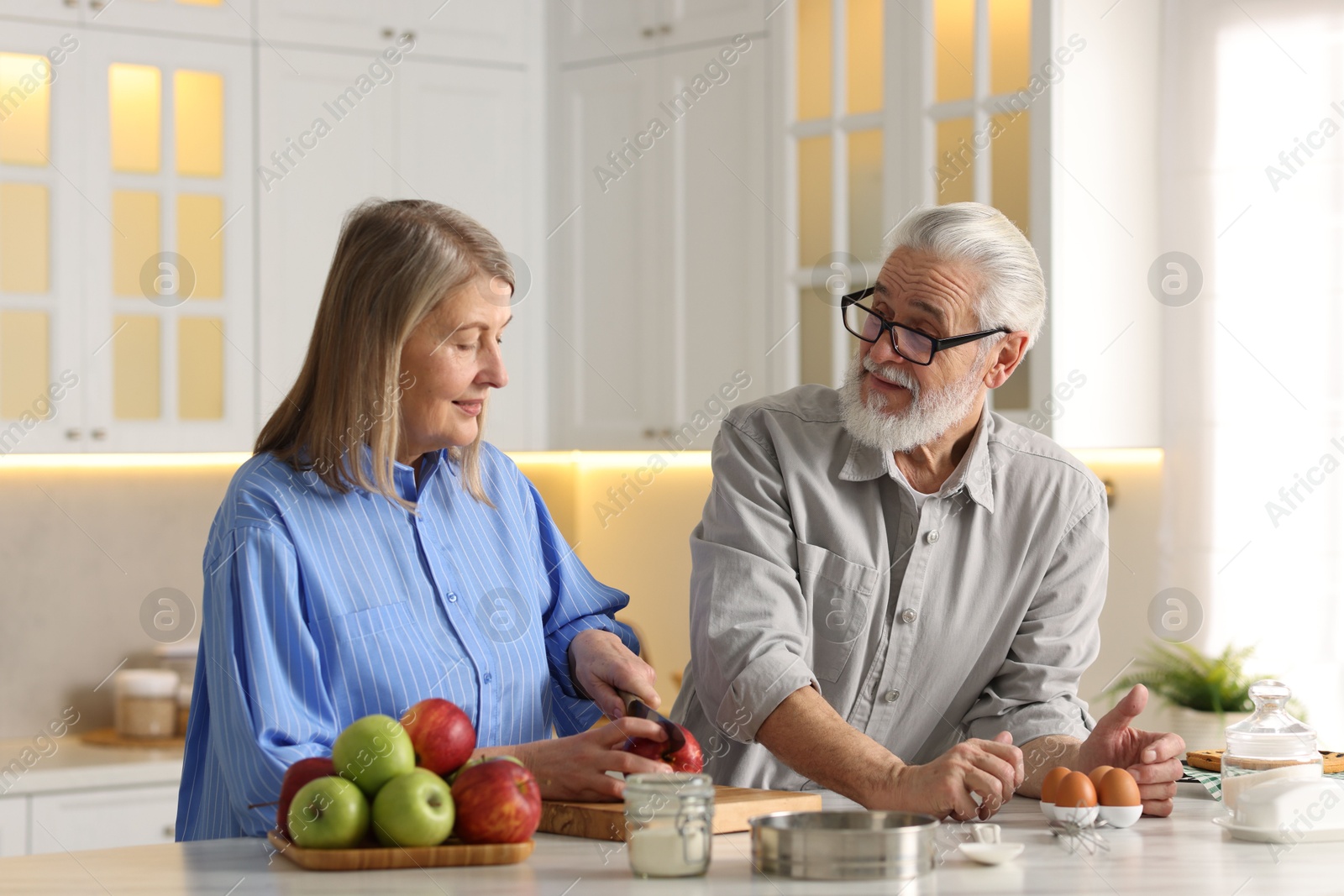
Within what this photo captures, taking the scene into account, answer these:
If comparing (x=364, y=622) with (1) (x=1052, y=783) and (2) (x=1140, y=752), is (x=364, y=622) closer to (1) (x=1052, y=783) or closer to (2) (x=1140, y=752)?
(1) (x=1052, y=783)

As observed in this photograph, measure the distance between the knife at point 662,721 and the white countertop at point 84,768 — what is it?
74.6 inches

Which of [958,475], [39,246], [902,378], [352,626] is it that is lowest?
[352,626]

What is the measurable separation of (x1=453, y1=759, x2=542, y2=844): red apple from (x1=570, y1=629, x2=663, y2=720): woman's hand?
381 mm

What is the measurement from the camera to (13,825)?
295 centimetres

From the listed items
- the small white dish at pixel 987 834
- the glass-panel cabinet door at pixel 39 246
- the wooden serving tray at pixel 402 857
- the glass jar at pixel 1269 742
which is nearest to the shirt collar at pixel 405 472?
the wooden serving tray at pixel 402 857

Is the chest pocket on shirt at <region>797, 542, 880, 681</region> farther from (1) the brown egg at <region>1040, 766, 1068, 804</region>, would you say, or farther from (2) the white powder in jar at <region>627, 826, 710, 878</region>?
(2) the white powder in jar at <region>627, 826, 710, 878</region>

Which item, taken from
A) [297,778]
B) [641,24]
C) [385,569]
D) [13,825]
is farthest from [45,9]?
[297,778]

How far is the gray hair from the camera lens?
1.82 metres

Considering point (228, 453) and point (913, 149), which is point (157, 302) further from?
point (913, 149)

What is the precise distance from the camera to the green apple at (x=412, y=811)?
1.20 metres

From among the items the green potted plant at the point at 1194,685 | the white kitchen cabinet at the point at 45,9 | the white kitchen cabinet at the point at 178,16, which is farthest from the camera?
the white kitchen cabinet at the point at 178,16

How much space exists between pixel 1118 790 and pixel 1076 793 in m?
0.05

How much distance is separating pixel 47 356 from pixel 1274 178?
261 centimetres

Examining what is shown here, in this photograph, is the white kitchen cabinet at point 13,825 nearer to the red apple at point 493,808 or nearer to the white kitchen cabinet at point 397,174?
the white kitchen cabinet at point 397,174
